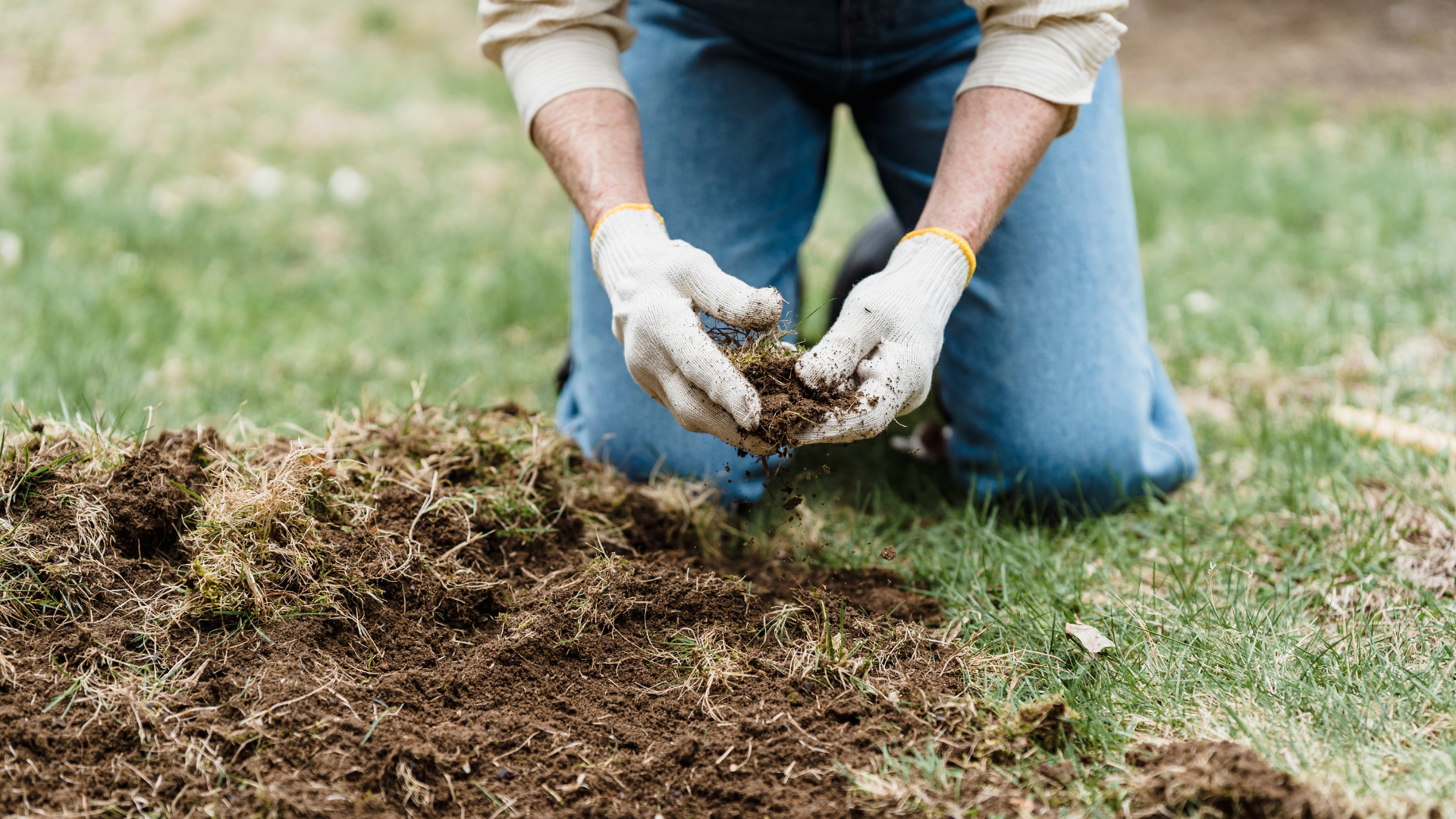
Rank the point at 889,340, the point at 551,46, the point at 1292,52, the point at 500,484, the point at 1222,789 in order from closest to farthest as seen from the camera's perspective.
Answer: the point at 1222,789 < the point at 889,340 < the point at 500,484 < the point at 551,46 < the point at 1292,52

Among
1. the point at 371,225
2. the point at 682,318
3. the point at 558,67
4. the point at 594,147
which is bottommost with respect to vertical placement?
the point at 371,225

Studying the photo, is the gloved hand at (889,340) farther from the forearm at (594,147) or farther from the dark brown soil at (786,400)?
the forearm at (594,147)

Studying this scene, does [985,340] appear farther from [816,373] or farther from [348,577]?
[348,577]

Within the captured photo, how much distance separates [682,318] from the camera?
1.52 meters

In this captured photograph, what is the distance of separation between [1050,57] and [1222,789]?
124 centimetres

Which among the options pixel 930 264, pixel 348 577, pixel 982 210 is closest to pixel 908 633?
pixel 930 264

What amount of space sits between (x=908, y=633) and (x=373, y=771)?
30.9 inches

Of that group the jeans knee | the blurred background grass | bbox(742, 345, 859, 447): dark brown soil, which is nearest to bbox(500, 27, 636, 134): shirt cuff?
the blurred background grass

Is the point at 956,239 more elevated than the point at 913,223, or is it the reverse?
the point at 956,239

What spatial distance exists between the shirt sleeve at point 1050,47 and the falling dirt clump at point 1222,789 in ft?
3.69

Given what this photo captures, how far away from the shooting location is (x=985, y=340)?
230cm

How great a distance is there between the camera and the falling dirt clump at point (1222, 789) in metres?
1.11

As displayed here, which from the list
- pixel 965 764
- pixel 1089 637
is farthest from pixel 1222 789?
pixel 1089 637

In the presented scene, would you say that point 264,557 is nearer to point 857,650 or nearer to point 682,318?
point 682,318
